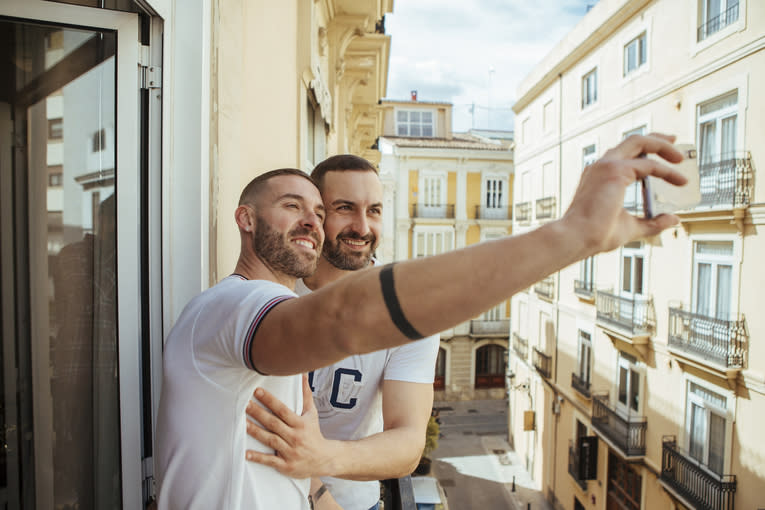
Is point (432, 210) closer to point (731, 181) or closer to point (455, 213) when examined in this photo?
point (455, 213)

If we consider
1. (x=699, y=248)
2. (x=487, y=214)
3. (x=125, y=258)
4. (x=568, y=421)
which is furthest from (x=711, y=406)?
(x=487, y=214)

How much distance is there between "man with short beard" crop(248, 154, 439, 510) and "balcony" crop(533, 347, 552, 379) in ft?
44.1

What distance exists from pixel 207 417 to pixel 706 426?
9.68 meters

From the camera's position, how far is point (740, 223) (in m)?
7.82

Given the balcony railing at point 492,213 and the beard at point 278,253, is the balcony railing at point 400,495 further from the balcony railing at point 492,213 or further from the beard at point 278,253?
the balcony railing at point 492,213

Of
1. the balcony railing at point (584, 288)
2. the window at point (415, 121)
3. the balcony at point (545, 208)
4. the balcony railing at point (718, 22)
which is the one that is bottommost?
the balcony railing at point (584, 288)

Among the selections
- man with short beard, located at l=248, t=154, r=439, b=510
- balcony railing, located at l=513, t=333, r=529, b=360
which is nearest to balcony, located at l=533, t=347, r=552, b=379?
balcony railing, located at l=513, t=333, r=529, b=360

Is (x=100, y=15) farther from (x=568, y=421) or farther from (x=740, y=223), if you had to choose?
(x=568, y=421)

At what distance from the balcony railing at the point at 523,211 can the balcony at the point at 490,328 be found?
5902mm

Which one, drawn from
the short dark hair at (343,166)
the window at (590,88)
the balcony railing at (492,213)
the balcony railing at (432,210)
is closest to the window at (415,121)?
the balcony railing at (432,210)

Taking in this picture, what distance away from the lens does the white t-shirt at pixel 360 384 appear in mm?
1808

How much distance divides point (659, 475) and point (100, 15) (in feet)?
35.6

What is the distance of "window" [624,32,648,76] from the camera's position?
33.6ft

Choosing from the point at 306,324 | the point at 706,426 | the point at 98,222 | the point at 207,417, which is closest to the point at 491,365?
the point at 706,426
